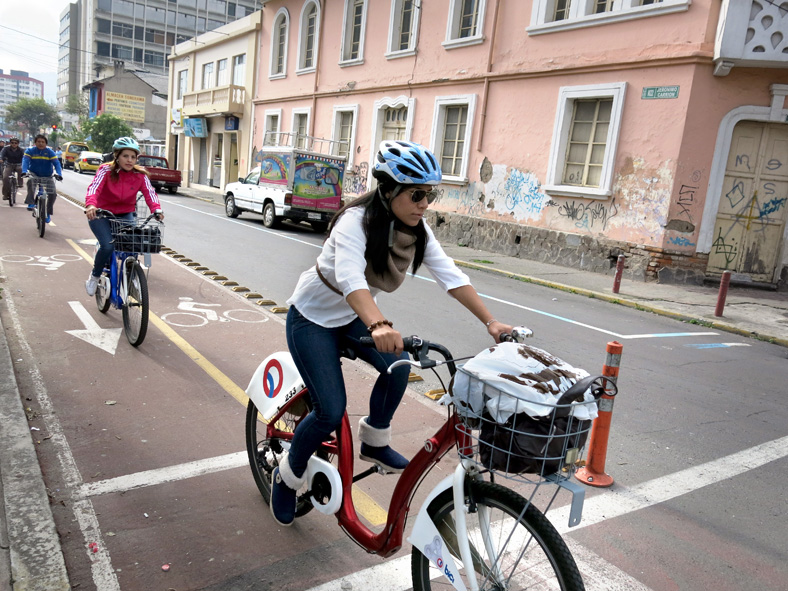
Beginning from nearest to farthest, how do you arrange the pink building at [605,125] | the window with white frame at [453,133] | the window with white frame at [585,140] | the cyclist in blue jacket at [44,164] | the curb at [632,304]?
the curb at [632,304] < the cyclist in blue jacket at [44,164] < the pink building at [605,125] < the window with white frame at [585,140] < the window with white frame at [453,133]

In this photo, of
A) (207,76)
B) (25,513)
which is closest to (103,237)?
(25,513)

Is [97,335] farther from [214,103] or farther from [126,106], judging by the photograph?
[126,106]

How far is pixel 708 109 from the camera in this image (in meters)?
12.8

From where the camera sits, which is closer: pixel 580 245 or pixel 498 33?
pixel 580 245

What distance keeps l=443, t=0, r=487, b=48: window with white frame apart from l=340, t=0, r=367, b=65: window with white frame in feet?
16.6

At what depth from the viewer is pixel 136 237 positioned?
5.94 metres

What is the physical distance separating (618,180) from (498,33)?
563 cm

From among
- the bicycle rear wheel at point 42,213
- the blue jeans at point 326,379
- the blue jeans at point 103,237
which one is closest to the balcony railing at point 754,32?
the blue jeans at point 103,237

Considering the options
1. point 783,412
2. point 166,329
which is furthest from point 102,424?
point 783,412

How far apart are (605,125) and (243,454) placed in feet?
42.7

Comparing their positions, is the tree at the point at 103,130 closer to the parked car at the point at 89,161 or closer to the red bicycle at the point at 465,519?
the parked car at the point at 89,161

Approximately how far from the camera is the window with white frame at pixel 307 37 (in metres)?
25.2

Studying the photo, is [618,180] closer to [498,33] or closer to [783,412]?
[498,33]

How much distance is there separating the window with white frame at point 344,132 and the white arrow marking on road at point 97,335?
17.1 m
